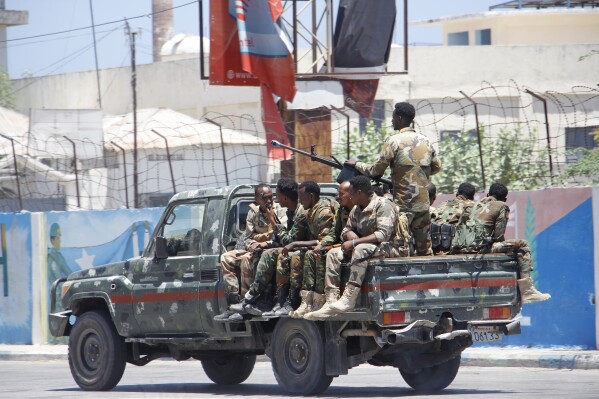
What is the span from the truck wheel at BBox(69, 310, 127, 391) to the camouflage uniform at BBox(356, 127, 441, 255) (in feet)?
10.9

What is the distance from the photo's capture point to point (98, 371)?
12.2 metres

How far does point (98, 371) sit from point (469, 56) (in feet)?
96.1

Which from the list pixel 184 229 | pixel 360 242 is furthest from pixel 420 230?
pixel 184 229

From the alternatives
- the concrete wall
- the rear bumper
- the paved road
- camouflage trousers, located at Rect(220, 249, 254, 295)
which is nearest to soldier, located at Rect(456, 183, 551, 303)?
the paved road

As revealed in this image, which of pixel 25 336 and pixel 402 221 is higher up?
pixel 402 221

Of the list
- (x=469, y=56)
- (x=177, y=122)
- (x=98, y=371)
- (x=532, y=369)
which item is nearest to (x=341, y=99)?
(x=532, y=369)

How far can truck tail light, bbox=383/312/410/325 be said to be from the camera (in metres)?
9.91

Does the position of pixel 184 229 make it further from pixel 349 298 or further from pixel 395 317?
pixel 395 317

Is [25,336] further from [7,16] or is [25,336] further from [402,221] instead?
[7,16]

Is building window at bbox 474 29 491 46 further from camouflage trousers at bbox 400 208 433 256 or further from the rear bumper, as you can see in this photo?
camouflage trousers at bbox 400 208 433 256

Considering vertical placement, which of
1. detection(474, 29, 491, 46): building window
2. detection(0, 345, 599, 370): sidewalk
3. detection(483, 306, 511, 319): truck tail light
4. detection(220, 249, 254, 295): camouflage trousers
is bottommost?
detection(0, 345, 599, 370): sidewalk

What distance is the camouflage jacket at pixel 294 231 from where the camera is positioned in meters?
10.9

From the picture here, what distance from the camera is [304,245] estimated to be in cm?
1062

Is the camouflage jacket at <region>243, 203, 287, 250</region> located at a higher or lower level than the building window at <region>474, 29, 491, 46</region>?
lower
